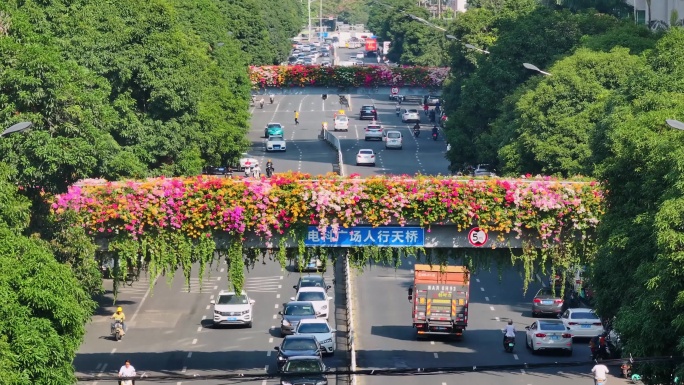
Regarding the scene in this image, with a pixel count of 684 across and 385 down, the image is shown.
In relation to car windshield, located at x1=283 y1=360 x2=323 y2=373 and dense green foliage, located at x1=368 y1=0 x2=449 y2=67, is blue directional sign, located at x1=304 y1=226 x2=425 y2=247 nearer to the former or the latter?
car windshield, located at x1=283 y1=360 x2=323 y2=373

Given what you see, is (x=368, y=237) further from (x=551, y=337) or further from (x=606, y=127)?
(x=551, y=337)

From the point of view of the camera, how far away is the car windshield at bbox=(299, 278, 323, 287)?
67500 millimetres

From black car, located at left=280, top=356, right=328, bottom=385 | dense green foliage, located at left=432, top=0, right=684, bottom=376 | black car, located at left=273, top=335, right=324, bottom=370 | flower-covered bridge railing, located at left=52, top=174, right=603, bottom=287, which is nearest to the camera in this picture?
dense green foliage, located at left=432, top=0, right=684, bottom=376

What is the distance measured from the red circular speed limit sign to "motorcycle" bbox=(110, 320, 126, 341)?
1889 cm

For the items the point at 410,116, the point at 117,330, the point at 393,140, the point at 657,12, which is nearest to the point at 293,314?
the point at 117,330

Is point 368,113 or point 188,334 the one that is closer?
point 188,334

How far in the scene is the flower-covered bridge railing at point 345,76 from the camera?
146000 millimetres

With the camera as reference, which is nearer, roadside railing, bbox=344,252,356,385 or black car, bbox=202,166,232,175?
roadside railing, bbox=344,252,356,385

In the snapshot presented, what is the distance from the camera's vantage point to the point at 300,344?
5316cm

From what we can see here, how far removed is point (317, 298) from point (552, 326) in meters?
11.3

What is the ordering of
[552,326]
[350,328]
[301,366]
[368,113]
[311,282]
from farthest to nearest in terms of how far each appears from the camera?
1. [368,113]
2. [311,282]
3. [350,328]
4. [552,326]
5. [301,366]

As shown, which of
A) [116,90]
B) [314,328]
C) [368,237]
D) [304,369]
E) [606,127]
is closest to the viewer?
[368,237]

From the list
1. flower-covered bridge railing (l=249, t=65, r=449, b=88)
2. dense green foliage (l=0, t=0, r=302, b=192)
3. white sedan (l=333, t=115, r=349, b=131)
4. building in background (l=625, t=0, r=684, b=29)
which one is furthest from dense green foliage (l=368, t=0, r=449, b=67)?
dense green foliage (l=0, t=0, r=302, b=192)

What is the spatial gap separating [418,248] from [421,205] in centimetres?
150
